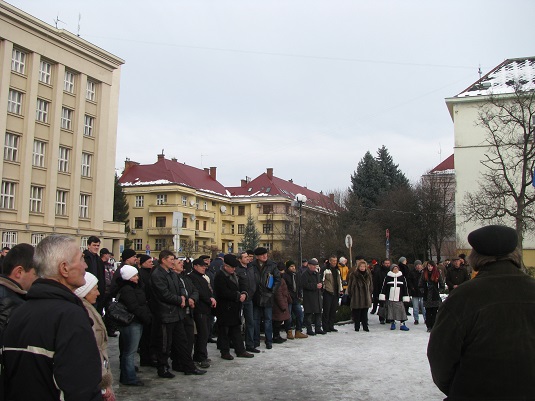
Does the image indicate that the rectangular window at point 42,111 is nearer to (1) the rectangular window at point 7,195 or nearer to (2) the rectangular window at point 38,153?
(2) the rectangular window at point 38,153

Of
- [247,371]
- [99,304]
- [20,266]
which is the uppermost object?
[20,266]

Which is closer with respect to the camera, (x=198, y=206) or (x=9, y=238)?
(x=9, y=238)

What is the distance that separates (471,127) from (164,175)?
147 feet

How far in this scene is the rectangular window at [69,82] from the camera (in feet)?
151

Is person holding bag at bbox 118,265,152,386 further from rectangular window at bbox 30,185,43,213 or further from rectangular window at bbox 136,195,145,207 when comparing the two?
rectangular window at bbox 136,195,145,207

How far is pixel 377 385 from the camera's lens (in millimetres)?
8516

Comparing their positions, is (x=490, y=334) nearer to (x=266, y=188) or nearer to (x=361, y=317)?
(x=361, y=317)

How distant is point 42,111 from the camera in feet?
145

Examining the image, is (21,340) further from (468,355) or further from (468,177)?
(468,177)

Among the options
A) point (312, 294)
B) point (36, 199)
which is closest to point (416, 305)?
point (312, 294)

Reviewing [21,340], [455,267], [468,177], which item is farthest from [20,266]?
[468,177]

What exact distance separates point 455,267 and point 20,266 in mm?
13033

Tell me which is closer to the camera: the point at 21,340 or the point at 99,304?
the point at 21,340

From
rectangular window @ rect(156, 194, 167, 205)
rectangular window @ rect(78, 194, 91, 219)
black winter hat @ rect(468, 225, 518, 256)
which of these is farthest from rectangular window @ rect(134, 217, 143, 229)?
black winter hat @ rect(468, 225, 518, 256)
